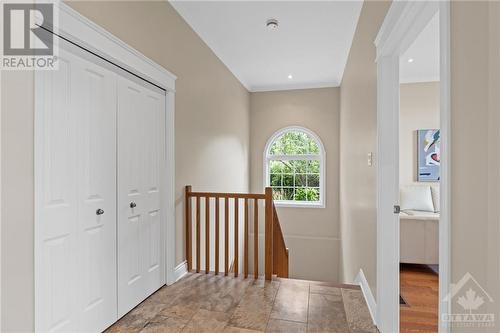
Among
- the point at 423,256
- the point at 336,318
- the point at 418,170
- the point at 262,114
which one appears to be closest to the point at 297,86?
the point at 262,114

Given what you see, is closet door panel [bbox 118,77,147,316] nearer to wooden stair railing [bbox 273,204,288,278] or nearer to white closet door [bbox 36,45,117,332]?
white closet door [bbox 36,45,117,332]

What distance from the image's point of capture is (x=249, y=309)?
2.07 metres

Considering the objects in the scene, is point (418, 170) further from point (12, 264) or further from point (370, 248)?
point (12, 264)

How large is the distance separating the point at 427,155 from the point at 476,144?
4.29 metres

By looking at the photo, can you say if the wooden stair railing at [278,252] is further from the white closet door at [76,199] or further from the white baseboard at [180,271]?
the white closet door at [76,199]

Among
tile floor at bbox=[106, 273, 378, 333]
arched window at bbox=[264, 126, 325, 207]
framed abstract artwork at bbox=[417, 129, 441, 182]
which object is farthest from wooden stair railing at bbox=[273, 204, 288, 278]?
framed abstract artwork at bbox=[417, 129, 441, 182]

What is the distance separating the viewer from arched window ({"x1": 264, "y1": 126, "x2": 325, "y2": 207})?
5317mm

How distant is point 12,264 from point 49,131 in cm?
69

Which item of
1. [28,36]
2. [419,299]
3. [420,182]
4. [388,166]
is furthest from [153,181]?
[420,182]

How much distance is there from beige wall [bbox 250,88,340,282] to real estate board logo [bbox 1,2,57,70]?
14.0 feet

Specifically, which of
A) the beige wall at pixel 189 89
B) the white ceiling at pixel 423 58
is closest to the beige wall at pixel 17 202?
the beige wall at pixel 189 89

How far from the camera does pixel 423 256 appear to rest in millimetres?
3516

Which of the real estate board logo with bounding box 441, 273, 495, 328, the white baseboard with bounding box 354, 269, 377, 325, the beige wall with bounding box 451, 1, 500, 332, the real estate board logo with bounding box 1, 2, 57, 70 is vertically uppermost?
the real estate board logo with bounding box 1, 2, 57, 70

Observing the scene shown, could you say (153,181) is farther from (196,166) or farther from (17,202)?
(17,202)
